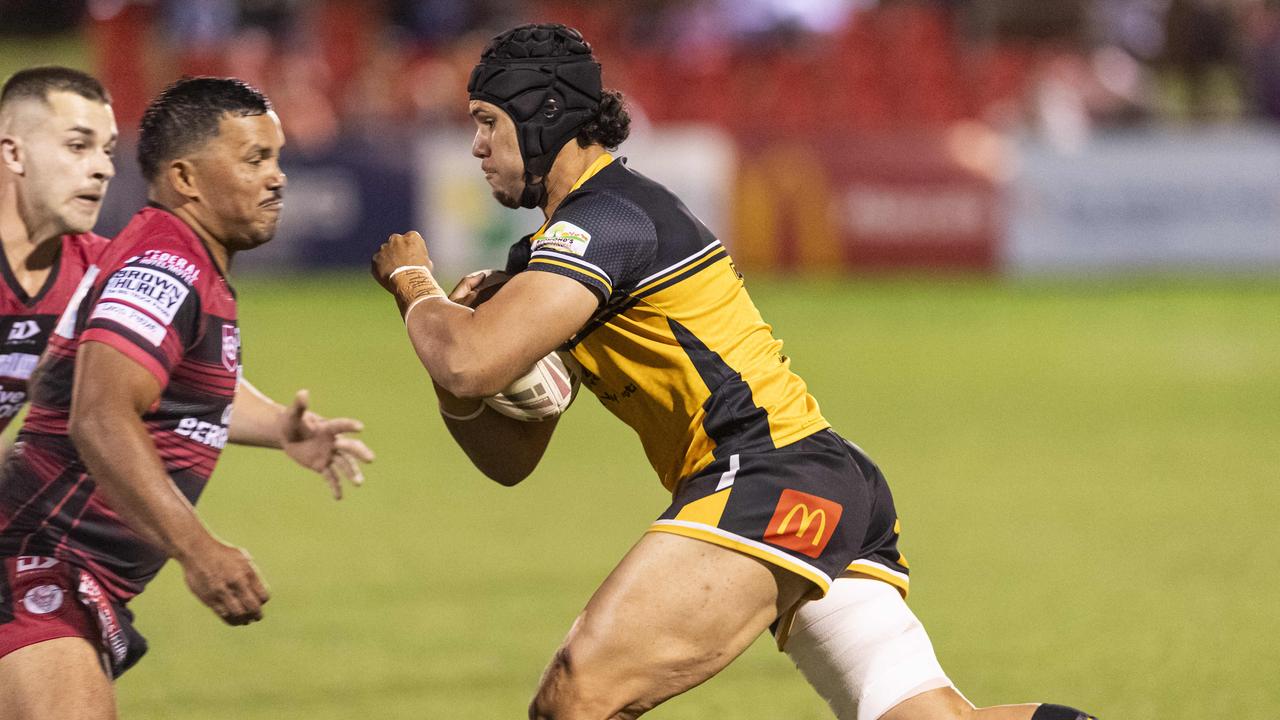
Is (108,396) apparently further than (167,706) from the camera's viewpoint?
No

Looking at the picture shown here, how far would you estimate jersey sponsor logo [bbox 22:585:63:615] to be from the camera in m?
4.12

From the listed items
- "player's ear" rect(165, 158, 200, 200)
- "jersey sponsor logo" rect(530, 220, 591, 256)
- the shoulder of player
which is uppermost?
"player's ear" rect(165, 158, 200, 200)

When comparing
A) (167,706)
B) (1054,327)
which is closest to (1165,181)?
(1054,327)

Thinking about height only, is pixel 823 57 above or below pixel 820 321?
above

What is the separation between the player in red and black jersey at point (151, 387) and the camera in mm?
4004

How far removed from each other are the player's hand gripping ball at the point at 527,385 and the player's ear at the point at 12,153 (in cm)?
117

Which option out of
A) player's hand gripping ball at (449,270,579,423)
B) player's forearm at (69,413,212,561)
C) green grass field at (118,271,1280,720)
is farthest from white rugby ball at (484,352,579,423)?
green grass field at (118,271,1280,720)

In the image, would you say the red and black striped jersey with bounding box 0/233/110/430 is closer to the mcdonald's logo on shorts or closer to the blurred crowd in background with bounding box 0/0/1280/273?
the mcdonald's logo on shorts

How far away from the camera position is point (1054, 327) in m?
16.6

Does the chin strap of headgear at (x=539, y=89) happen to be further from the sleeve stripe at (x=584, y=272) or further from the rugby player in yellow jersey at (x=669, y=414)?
the sleeve stripe at (x=584, y=272)

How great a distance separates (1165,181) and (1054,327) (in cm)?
418

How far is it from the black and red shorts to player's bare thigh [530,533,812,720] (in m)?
1.05

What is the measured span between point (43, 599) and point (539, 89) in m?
1.71

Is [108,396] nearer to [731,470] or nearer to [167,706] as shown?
[731,470]
